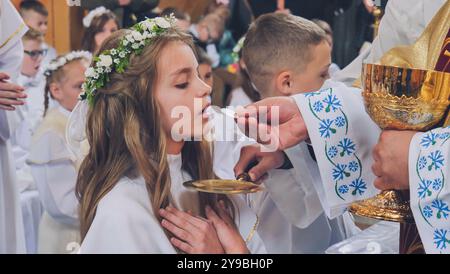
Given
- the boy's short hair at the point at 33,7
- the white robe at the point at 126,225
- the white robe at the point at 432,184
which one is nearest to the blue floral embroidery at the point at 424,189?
the white robe at the point at 432,184

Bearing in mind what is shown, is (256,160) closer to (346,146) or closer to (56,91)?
(346,146)

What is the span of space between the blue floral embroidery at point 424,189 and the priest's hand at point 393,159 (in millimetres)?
32

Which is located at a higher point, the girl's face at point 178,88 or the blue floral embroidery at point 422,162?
the girl's face at point 178,88

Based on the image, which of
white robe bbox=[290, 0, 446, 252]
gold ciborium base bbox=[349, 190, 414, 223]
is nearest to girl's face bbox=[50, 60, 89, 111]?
white robe bbox=[290, 0, 446, 252]

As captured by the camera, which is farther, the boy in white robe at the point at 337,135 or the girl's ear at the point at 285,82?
the girl's ear at the point at 285,82

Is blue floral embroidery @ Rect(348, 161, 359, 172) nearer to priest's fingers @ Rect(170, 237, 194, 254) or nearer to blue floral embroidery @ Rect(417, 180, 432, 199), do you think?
blue floral embroidery @ Rect(417, 180, 432, 199)

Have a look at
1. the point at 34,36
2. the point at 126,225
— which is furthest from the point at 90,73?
the point at 34,36

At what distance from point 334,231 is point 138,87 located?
2.05 feet

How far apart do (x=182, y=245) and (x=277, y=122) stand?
0.30 metres

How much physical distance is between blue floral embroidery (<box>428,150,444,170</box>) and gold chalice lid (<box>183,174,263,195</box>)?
34cm

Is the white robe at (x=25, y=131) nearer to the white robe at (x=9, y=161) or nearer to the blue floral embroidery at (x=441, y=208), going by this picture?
the white robe at (x=9, y=161)

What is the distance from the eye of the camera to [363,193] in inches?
63.4

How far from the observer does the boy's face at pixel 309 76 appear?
1834 millimetres

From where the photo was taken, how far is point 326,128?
1.58 meters
